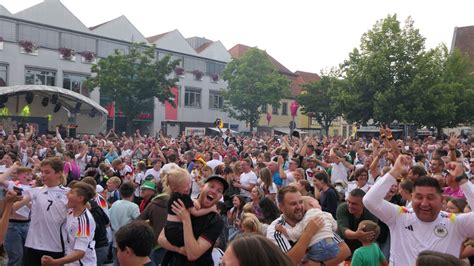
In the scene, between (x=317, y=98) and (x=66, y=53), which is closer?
(x=66, y=53)

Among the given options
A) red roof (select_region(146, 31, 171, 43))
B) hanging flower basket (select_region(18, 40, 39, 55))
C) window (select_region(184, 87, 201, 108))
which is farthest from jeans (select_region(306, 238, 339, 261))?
red roof (select_region(146, 31, 171, 43))

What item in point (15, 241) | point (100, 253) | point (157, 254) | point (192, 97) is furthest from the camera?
point (192, 97)

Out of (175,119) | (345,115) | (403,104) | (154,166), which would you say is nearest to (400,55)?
(403,104)

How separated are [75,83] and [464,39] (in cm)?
4781

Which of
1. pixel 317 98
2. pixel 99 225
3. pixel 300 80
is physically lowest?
pixel 99 225

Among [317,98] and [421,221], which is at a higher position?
[317,98]

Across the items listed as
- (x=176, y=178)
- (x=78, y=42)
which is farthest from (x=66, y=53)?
(x=176, y=178)

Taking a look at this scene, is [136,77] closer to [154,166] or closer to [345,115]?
[345,115]

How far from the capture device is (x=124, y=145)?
17875 mm

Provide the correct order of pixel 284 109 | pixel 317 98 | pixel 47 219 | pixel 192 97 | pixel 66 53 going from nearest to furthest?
1. pixel 47 219
2. pixel 66 53
3. pixel 317 98
4. pixel 192 97
5. pixel 284 109

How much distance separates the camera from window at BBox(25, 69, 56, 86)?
35.8m

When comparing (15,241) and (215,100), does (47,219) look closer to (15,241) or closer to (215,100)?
(15,241)

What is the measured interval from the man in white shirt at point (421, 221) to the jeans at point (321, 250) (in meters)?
0.47

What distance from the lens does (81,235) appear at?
4852mm
